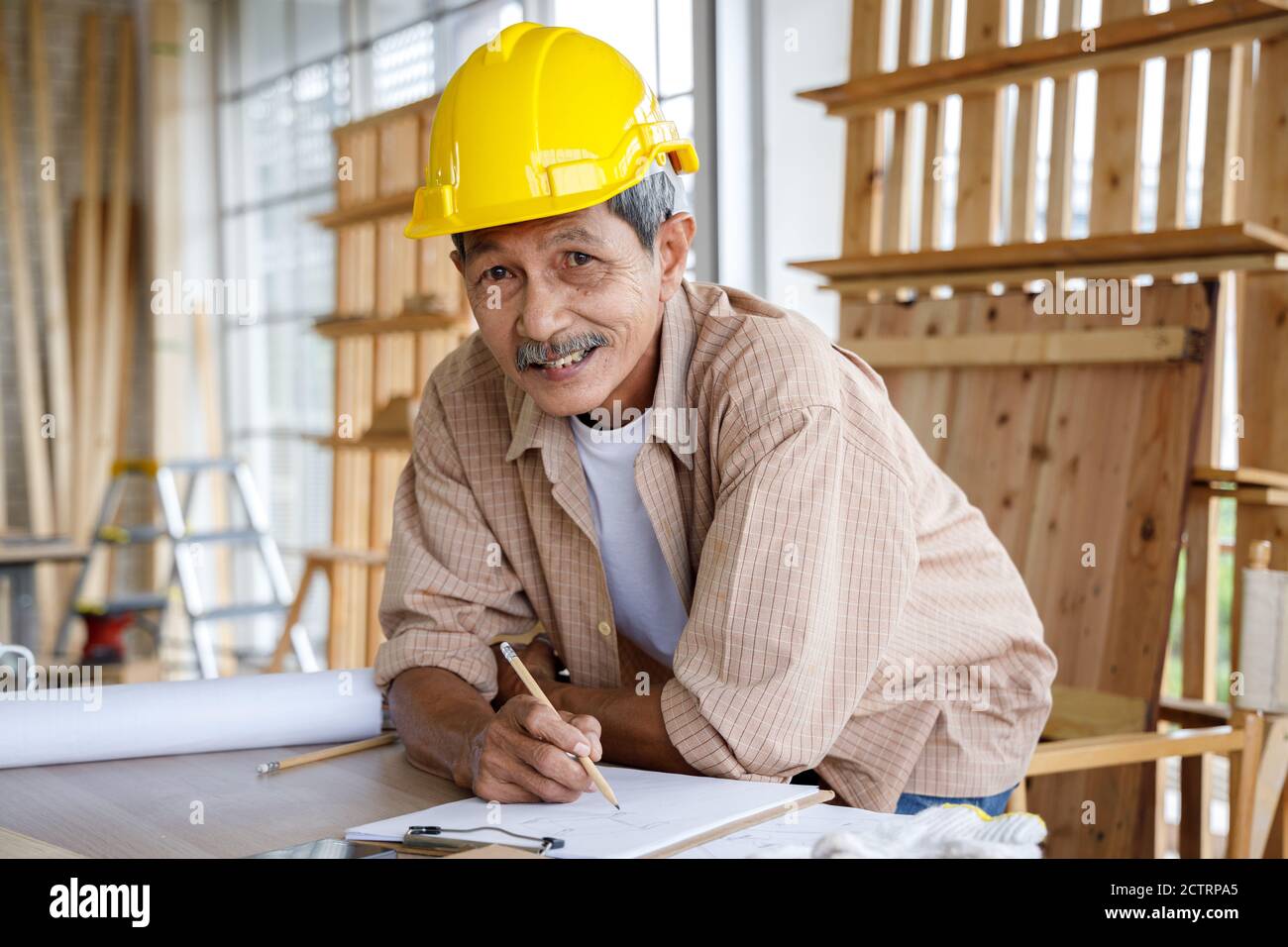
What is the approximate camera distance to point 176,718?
1738 mm

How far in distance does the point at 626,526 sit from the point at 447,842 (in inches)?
28.7

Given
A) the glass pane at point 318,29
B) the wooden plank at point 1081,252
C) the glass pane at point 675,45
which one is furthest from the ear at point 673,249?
the glass pane at point 318,29

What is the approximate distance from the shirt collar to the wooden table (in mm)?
495

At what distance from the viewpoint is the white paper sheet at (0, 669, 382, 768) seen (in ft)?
5.51

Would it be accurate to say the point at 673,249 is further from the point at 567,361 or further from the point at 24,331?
the point at 24,331

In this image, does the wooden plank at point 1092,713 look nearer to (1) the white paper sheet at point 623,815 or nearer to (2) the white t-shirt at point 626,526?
(2) the white t-shirt at point 626,526

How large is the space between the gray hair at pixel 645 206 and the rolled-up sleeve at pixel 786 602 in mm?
323

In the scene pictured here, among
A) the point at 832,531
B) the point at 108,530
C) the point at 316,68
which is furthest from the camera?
the point at 316,68

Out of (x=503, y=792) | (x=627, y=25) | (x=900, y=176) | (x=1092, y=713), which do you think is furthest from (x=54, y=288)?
(x=503, y=792)

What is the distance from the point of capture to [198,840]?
1375 millimetres

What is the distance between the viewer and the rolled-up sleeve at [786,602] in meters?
1.56
